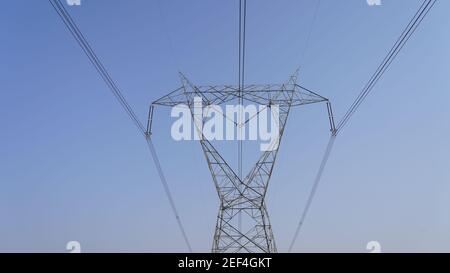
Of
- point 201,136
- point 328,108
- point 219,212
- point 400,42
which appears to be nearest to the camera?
point 400,42

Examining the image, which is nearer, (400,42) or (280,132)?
(400,42)
